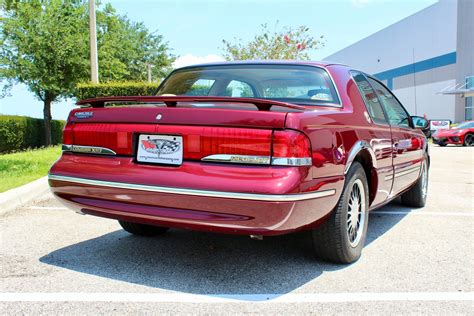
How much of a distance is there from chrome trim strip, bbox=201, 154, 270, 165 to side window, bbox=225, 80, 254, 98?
121 centimetres

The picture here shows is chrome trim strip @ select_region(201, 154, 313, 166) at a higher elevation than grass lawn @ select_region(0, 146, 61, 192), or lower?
higher

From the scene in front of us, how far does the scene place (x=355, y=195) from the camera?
363 cm

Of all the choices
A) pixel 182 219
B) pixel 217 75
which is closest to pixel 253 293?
pixel 182 219

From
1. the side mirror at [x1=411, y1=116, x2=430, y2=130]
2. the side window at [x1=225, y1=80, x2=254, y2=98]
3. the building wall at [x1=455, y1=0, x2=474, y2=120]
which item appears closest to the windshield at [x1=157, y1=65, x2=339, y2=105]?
the side window at [x1=225, y1=80, x2=254, y2=98]

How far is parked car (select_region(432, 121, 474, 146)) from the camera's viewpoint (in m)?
21.3

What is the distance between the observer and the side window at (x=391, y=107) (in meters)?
4.62

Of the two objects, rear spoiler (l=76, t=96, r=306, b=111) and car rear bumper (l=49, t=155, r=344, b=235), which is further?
rear spoiler (l=76, t=96, r=306, b=111)

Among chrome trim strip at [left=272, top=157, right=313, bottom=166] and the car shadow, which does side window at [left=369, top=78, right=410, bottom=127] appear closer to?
the car shadow

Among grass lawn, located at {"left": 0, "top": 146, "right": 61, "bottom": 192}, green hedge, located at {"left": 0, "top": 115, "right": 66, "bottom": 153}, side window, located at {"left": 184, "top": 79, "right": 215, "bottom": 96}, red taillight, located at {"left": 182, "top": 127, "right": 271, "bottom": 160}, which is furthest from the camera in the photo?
green hedge, located at {"left": 0, "top": 115, "right": 66, "bottom": 153}

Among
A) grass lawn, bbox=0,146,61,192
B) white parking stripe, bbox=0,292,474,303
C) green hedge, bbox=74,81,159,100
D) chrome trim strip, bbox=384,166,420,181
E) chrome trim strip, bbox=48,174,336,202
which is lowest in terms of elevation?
white parking stripe, bbox=0,292,474,303

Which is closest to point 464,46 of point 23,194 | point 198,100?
point 23,194

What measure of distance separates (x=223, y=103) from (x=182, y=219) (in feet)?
2.73

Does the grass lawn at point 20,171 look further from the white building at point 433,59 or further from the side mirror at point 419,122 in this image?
the white building at point 433,59

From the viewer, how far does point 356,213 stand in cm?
365
